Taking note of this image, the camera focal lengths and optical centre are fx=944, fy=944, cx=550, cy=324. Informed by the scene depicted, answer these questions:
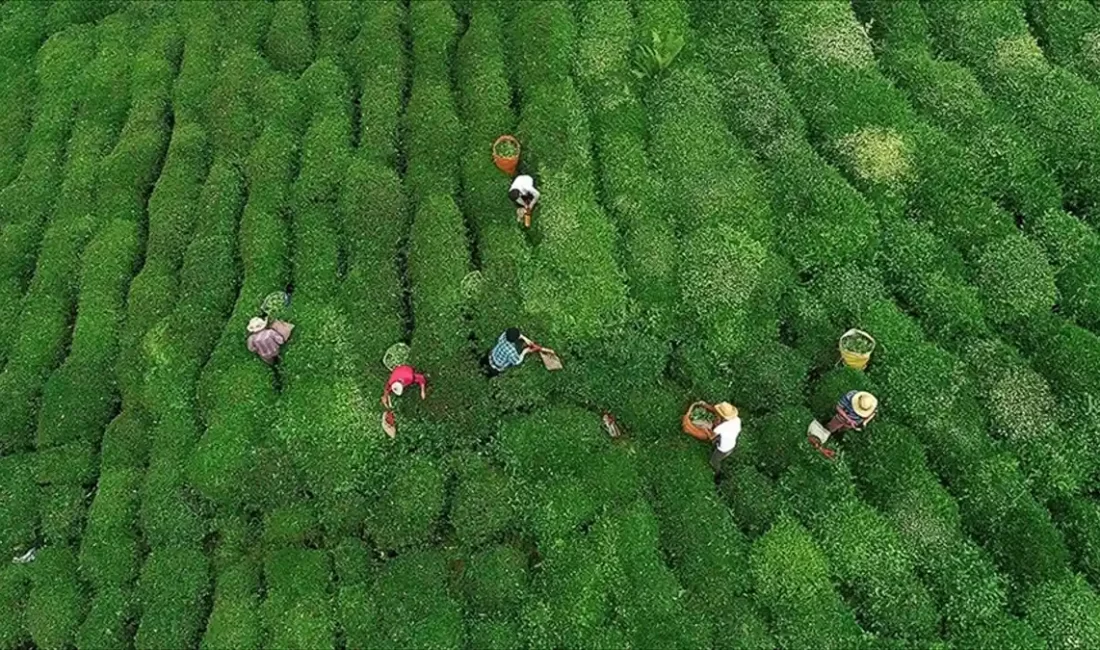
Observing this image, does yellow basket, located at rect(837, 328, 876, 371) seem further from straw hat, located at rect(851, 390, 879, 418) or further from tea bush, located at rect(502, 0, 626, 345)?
tea bush, located at rect(502, 0, 626, 345)

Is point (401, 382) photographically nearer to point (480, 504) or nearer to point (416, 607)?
point (480, 504)

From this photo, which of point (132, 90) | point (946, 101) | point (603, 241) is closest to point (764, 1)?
point (946, 101)

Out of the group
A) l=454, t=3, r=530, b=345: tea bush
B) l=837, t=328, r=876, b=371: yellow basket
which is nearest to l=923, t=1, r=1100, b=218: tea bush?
l=837, t=328, r=876, b=371: yellow basket

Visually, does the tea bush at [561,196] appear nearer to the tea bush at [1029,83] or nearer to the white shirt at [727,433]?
the white shirt at [727,433]

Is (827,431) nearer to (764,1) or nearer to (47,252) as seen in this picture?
(764,1)

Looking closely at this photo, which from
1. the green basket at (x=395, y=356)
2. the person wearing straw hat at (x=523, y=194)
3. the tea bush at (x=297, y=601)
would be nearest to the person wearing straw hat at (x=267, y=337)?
the green basket at (x=395, y=356)

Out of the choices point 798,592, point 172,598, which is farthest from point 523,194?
point 172,598
